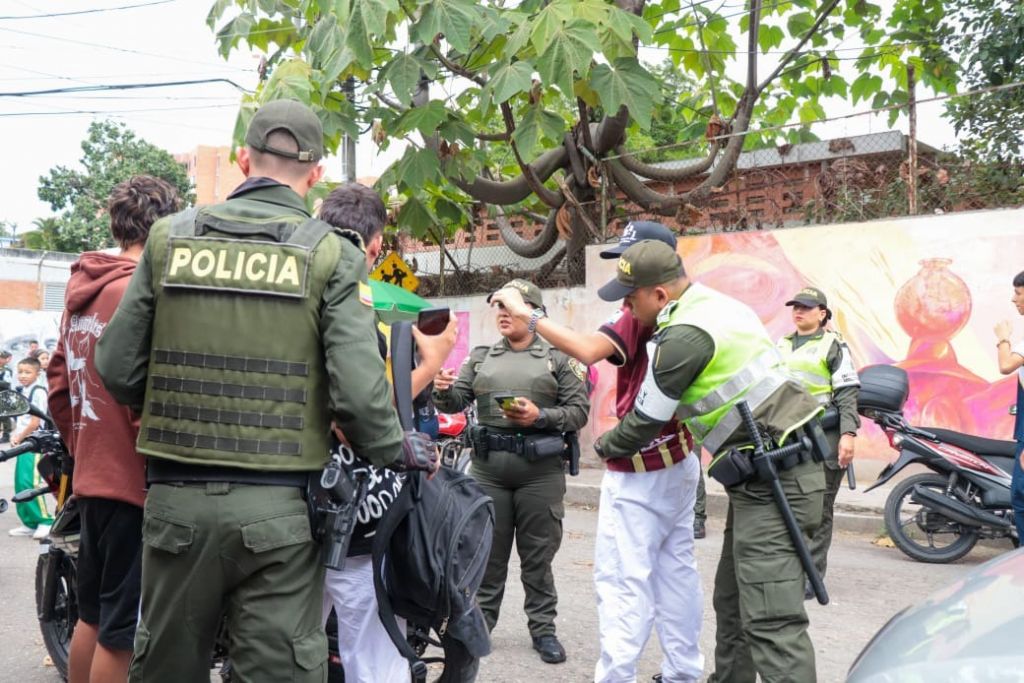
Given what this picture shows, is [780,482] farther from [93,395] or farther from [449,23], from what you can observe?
[449,23]

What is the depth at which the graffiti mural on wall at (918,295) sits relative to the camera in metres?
9.41

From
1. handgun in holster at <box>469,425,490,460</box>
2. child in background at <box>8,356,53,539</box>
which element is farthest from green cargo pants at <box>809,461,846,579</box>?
child in background at <box>8,356,53,539</box>

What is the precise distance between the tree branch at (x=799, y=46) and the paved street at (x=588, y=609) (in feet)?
19.5

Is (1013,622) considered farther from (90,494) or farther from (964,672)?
(90,494)

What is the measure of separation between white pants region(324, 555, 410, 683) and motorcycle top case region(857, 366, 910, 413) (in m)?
5.22

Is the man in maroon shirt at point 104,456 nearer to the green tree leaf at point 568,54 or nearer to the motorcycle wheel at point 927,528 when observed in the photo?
the green tree leaf at point 568,54

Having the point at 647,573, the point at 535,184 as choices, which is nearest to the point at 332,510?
the point at 647,573

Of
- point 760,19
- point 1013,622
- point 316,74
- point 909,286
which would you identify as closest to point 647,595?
point 1013,622

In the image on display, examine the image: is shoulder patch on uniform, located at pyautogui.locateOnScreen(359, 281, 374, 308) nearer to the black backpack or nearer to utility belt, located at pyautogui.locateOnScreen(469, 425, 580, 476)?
the black backpack

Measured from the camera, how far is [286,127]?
2.74 m

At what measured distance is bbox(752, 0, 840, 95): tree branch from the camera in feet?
37.1

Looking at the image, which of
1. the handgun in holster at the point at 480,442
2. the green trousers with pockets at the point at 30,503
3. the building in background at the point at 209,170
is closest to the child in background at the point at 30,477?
the green trousers with pockets at the point at 30,503

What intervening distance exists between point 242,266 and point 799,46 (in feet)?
34.9

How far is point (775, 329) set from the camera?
1079 cm
